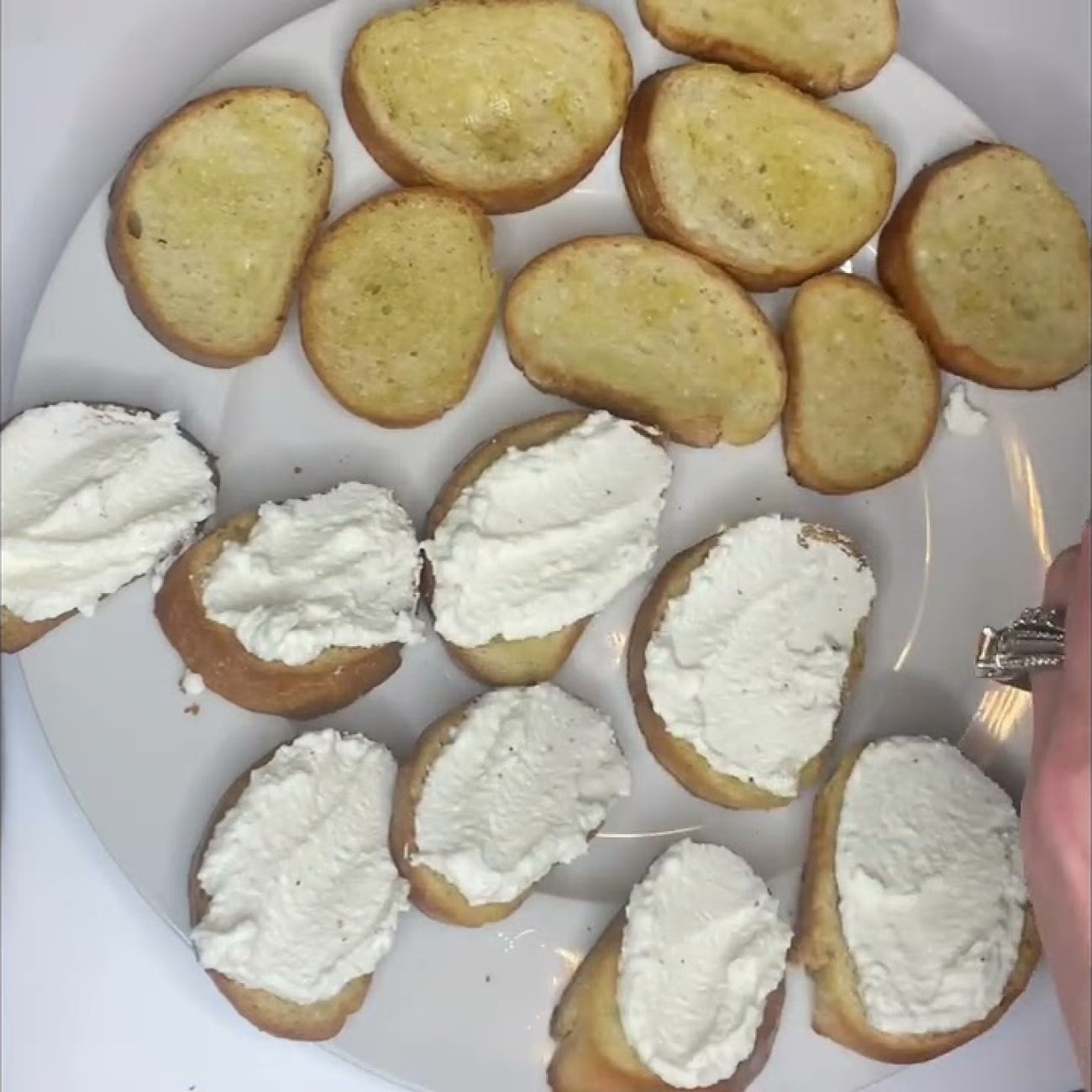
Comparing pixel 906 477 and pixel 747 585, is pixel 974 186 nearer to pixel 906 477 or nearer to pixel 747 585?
pixel 906 477

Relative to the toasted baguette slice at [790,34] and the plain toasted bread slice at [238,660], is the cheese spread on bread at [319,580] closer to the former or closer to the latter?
the plain toasted bread slice at [238,660]

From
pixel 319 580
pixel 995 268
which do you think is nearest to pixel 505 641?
pixel 319 580

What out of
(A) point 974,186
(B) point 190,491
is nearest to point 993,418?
(A) point 974,186

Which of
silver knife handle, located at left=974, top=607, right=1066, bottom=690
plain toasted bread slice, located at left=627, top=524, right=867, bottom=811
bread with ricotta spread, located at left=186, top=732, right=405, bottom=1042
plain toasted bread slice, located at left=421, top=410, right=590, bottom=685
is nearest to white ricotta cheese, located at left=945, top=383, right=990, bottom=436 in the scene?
plain toasted bread slice, located at left=627, top=524, right=867, bottom=811

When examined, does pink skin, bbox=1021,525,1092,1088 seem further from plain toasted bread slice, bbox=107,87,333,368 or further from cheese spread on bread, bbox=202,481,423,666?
plain toasted bread slice, bbox=107,87,333,368

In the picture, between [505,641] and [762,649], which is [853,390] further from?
[505,641]

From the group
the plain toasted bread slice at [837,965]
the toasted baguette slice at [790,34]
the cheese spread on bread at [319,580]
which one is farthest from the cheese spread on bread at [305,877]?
the toasted baguette slice at [790,34]
